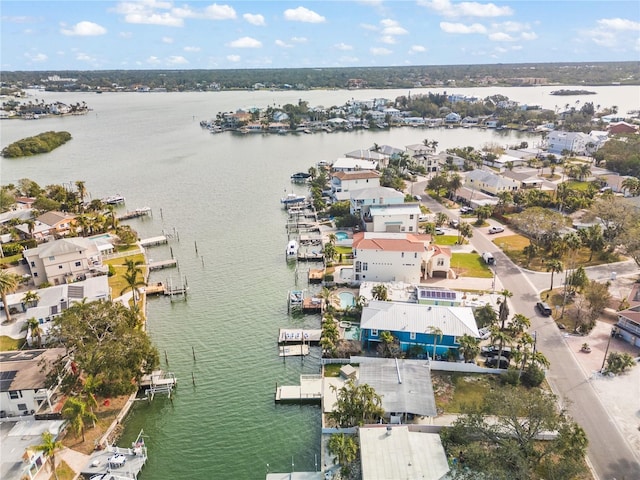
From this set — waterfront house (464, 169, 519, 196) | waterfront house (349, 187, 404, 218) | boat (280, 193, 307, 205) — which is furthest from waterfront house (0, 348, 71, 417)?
waterfront house (464, 169, 519, 196)

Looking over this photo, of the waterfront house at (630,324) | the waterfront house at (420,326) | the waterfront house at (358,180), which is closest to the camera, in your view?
the waterfront house at (420,326)

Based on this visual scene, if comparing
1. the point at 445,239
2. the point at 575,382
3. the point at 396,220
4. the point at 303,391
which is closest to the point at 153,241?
the point at 396,220

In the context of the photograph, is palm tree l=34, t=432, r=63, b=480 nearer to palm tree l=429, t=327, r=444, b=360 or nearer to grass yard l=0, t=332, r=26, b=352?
grass yard l=0, t=332, r=26, b=352

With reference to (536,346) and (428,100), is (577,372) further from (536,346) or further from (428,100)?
(428,100)

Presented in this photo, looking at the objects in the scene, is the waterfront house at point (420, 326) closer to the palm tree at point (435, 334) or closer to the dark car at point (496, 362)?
the palm tree at point (435, 334)

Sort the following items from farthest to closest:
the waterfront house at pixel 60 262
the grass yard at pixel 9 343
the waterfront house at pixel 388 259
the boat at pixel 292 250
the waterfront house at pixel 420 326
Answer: the boat at pixel 292 250 → the waterfront house at pixel 60 262 → the waterfront house at pixel 388 259 → the grass yard at pixel 9 343 → the waterfront house at pixel 420 326

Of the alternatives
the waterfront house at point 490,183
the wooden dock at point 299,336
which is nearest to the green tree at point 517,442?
the wooden dock at point 299,336

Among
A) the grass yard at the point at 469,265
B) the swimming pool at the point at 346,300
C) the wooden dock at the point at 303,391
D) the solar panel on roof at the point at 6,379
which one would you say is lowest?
the wooden dock at the point at 303,391

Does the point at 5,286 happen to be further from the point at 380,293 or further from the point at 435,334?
the point at 435,334
